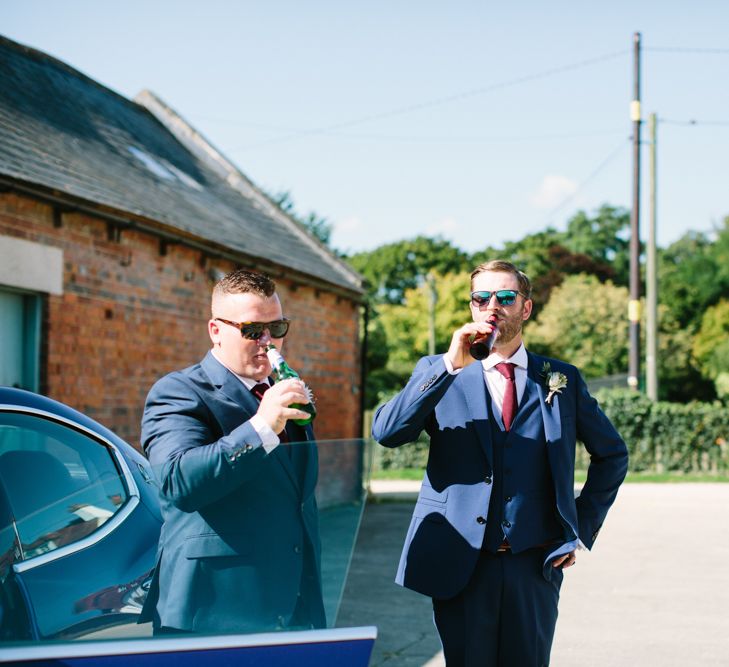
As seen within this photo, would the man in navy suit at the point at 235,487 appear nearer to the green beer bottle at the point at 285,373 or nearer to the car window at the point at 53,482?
the green beer bottle at the point at 285,373

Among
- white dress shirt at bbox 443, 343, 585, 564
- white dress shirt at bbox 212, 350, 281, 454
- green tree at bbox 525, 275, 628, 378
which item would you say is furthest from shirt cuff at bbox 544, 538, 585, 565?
green tree at bbox 525, 275, 628, 378

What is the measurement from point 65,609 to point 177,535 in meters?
0.33

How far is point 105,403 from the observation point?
372 inches

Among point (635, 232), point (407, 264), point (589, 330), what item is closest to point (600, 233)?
point (407, 264)

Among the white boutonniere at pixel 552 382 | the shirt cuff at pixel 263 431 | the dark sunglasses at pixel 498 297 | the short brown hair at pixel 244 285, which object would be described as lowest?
the shirt cuff at pixel 263 431

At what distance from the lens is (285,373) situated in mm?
2385

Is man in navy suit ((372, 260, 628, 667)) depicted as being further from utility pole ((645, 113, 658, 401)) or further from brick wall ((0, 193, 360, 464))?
utility pole ((645, 113, 658, 401))

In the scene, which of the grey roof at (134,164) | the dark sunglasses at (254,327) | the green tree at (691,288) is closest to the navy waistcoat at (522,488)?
the dark sunglasses at (254,327)

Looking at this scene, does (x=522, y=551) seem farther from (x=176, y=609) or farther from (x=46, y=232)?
(x=46, y=232)

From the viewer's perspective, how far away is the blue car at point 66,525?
2.29m

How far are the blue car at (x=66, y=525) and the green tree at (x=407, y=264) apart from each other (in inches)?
2732

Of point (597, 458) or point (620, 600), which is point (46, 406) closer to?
point (597, 458)

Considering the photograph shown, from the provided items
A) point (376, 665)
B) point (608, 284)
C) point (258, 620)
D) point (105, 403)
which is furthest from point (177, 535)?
point (608, 284)

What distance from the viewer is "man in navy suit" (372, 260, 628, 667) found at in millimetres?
A: 3135
